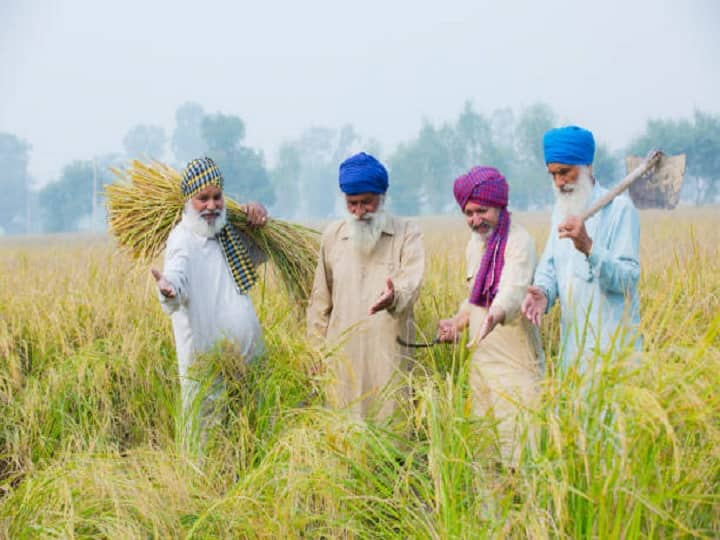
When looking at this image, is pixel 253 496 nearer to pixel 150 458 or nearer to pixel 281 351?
pixel 150 458

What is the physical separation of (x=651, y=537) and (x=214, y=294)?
2.19 m

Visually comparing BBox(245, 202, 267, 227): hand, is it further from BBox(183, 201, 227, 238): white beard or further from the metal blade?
the metal blade

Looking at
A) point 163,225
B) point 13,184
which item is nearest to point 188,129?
point 13,184

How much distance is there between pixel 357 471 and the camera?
2494mm

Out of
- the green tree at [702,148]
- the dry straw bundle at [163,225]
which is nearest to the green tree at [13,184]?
the green tree at [702,148]

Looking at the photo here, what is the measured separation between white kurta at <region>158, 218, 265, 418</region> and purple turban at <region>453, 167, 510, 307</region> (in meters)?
1.06

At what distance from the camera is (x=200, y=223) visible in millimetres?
3605

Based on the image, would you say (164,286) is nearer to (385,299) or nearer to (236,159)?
(385,299)

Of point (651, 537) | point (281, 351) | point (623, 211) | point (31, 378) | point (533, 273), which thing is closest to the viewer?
point (651, 537)

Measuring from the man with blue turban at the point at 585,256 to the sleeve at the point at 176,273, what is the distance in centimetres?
140

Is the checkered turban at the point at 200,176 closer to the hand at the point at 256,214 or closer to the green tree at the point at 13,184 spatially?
the hand at the point at 256,214

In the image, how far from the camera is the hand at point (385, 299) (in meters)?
3.21

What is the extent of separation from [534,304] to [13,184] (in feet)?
281

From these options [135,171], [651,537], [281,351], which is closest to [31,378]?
[135,171]
